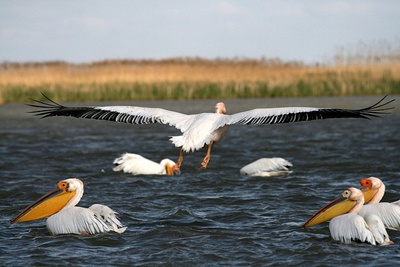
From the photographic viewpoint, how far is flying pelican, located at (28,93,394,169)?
6.07 metres

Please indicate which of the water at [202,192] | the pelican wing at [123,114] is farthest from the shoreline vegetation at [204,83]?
the pelican wing at [123,114]

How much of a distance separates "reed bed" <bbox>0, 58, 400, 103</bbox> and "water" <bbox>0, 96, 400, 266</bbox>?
4.36 meters

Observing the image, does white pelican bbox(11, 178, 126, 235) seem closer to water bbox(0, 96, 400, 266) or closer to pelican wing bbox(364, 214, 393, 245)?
water bbox(0, 96, 400, 266)

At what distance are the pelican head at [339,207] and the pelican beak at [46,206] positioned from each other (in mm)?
1976

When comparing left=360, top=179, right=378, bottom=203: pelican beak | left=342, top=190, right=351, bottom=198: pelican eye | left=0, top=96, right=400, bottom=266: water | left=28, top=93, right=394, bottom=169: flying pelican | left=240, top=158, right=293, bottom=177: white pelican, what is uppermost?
left=28, top=93, right=394, bottom=169: flying pelican

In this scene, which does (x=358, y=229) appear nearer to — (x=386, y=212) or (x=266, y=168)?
(x=386, y=212)

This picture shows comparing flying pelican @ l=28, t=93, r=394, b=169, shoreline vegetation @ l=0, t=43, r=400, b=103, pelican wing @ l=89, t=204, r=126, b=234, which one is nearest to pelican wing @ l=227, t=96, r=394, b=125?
flying pelican @ l=28, t=93, r=394, b=169

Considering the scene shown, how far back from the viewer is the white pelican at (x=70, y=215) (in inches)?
250

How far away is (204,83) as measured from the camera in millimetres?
22328

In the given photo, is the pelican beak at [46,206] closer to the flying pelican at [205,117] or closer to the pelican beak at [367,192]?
the flying pelican at [205,117]

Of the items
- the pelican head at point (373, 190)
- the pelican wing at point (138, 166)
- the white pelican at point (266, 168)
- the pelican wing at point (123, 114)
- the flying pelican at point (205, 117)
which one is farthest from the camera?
the pelican wing at point (138, 166)

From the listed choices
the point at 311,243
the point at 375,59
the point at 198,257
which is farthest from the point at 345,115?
the point at 375,59

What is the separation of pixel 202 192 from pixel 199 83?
13.7m

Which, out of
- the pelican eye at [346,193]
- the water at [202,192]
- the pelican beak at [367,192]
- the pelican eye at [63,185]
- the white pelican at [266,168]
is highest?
the pelican eye at [63,185]
